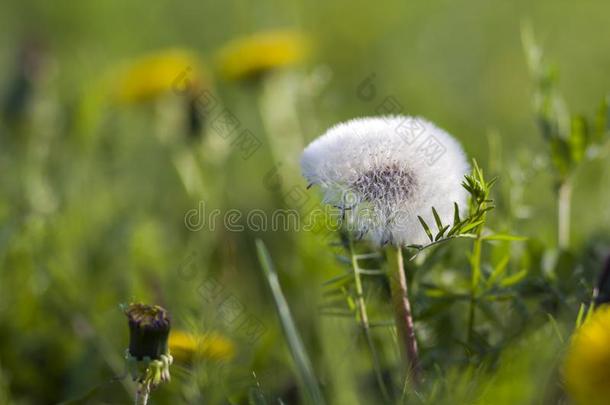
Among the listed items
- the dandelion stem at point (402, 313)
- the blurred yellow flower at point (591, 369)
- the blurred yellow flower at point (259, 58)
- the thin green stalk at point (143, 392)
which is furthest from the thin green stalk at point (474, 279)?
the blurred yellow flower at point (259, 58)

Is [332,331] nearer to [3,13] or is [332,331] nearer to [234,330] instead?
[234,330]

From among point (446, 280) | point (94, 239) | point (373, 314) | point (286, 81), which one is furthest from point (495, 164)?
point (286, 81)

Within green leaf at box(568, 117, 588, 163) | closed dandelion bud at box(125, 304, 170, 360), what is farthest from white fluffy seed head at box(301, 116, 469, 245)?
green leaf at box(568, 117, 588, 163)

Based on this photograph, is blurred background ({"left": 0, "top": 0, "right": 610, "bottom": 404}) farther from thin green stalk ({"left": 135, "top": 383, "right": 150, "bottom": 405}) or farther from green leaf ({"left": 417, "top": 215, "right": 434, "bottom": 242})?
green leaf ({"left": 417, "top": 215, "right": 434, "bottom": 242})

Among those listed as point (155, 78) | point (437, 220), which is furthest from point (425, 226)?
point (155, 78)

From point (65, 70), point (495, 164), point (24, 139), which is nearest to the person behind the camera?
point (495, 164)

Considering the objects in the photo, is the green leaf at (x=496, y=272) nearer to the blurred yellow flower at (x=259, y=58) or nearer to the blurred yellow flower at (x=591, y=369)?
the blurred yellow flower at (x=591, y=369)
